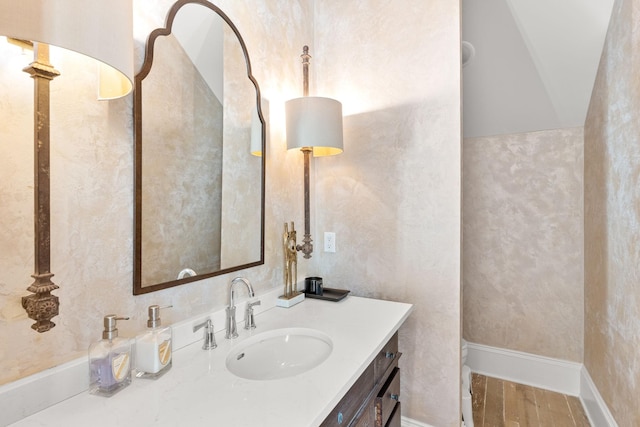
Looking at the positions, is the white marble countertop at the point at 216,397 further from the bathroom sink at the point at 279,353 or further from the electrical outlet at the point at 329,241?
the electrical outlet at the point at 329,241

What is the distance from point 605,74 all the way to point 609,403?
1785 millimetres

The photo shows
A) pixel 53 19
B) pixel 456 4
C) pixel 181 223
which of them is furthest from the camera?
pixel 456 4

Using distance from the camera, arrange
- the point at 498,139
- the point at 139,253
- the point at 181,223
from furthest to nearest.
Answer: the point at 498,139, the point at 181,223, the point at 139,253

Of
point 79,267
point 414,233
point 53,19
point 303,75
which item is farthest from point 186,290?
point 303,75

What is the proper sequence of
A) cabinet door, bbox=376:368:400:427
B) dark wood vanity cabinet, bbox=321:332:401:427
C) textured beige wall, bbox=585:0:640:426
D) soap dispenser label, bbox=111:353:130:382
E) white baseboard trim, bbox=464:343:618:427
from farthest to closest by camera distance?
white baseboard trim, bbox=464:343:618:427 < textured beige wall, bbox=585:0:640:426 < cabinet door, bbox=376:368:400:427 < dark wood vanity cabinet, bbox=321:332:401:427 < soap dispenser label, bbox=111:353:130:382

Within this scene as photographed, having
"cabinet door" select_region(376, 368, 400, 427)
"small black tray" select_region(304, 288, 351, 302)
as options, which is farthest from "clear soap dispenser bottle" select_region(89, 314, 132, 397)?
"small black tray" select_region(304, 288, 351, 302)

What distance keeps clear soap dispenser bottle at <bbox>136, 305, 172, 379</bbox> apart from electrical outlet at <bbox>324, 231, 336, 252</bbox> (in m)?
1.08

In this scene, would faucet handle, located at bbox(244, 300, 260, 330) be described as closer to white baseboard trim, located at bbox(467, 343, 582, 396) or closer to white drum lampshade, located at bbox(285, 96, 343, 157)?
white drum lampshade, located at bbox(285, 96, 343, 157)

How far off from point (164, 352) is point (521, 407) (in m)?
2.31

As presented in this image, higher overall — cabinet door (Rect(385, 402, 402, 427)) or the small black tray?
the small black tray

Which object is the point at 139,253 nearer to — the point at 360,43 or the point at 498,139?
the point at 360,43

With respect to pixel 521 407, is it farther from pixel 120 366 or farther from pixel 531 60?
pixel 120 366

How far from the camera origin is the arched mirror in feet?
3.29

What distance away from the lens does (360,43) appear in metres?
1.78
